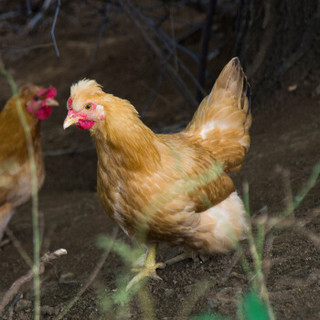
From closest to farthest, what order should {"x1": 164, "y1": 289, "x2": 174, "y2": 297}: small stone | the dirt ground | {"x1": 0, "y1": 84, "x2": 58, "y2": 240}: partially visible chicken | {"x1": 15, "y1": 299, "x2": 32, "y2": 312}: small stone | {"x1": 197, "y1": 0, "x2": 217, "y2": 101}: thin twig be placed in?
1. the dirt ground
2. {"x1": 164, "y1": 289, "x2": 174, "y2": 297}: small stone
3. {"x1": 15, "y1": 299, "x2": 32, "y2": 312}: small stone
4. {"x1": 0, "y1": 84, "x2": 58, "y2": 240}: partially visible chicken
5. {"x1": 197, "y1": 0, "x2": 217, "y2": 101}: thin twig

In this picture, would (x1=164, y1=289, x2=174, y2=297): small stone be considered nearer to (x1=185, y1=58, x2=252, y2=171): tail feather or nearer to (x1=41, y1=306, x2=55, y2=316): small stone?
(x1=41, y1=306, x2=55, y2=316): small stone

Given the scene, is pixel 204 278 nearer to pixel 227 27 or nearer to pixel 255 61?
pixel 255 61

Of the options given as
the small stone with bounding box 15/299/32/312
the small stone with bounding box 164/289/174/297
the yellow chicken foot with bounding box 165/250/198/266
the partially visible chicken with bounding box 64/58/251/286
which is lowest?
the small stone with bounding box 15/299/32/312

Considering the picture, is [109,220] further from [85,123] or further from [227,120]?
Result: [85,123]

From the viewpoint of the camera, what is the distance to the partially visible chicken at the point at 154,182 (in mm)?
2770

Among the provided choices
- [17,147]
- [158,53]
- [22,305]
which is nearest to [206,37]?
[158,53]

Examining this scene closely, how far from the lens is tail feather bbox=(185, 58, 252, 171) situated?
3584mm

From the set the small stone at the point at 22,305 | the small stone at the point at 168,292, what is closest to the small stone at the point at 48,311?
the small stone at the point at 22,305

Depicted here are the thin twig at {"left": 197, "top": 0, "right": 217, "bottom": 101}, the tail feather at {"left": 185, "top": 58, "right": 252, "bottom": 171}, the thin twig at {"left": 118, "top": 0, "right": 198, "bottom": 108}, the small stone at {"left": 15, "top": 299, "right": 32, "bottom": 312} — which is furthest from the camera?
the thin twig at {"left": 197, "top": 0, "right": 217, "bottom": 101}

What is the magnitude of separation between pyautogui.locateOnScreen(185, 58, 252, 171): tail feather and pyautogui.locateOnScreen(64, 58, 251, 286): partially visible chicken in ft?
0.38

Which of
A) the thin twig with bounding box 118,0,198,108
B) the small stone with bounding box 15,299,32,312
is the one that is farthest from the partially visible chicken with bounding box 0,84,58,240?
the small stone with bounding box 15,299,32,312

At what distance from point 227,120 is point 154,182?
1025 mm

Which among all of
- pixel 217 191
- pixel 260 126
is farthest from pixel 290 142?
pixel 217 191

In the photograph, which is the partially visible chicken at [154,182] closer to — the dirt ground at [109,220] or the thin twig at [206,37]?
the dirt ground at [109,220]
